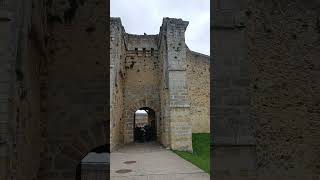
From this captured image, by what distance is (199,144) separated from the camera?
56.8 ft

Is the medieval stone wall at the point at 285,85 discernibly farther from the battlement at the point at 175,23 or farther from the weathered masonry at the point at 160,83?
the battlement at the point at 175,23

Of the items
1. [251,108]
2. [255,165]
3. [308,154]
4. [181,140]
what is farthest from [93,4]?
[181,140]

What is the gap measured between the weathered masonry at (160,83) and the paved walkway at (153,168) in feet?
5.56

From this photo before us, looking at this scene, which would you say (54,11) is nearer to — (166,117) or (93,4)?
(93,4)

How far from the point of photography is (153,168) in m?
10.6

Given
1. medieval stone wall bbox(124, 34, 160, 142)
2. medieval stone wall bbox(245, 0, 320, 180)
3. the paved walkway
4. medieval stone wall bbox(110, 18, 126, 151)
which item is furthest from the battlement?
medieval stone wall bbox(245, 0, 320, 180)

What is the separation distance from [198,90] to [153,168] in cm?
1150

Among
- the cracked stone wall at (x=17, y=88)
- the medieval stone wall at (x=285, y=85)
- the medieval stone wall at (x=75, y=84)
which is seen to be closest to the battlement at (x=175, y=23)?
the medieval stone wall at (x=75, y=84)

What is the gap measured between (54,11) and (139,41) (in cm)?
1451

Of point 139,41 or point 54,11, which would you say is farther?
point 139,41

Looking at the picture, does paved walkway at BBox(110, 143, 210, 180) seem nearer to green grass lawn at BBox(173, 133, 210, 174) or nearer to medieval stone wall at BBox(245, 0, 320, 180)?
green grass lawn at BBox(173, 133, 210, 174)

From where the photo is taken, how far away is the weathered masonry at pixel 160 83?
1598 centimetres

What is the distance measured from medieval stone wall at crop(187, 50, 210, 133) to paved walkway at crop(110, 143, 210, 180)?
24.7 ft

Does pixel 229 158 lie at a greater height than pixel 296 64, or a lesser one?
lesser
